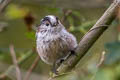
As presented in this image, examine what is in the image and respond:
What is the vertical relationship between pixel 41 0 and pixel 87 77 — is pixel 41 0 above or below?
above

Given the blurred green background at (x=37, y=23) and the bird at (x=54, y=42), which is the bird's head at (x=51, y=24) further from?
the blurred green background at (x=37, y=23)

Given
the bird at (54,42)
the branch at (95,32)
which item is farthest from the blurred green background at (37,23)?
the bird at (54,42)

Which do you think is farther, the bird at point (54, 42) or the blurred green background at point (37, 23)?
the bird at point (54, 42)

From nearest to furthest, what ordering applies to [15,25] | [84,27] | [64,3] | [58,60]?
[58,60] < [84,27] < [64,3] < [15,25]

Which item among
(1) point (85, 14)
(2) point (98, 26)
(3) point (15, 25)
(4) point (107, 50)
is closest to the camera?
(4) point (107, 50)

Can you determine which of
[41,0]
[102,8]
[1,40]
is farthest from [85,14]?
[1,40]

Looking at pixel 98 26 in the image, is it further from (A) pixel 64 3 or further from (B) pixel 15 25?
(B) pixel 15 25

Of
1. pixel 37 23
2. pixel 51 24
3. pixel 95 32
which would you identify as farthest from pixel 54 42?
pixel 37 23

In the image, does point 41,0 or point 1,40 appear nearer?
point 41,0
